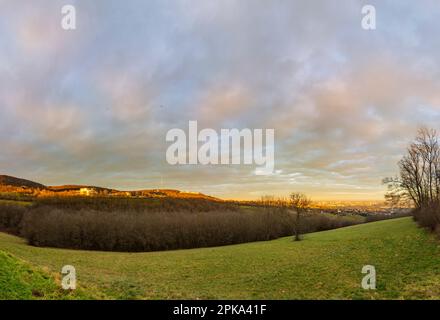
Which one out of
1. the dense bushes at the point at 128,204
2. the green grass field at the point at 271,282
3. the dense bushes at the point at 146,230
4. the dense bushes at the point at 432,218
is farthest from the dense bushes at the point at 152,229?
the green grass field at the point at 271,282

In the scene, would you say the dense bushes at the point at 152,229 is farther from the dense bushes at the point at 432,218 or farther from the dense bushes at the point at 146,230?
the dense bushes at the point at 432,218

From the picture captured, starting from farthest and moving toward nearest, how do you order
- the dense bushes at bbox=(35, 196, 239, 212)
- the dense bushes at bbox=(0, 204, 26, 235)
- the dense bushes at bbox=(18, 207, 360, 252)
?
the dense bushes at bbox=(35, 196, 239, 212) → the dense bushes at bbox=(0, 204, 26, 235) → the dense bushes at bbox=(18, 207, 360, 252)

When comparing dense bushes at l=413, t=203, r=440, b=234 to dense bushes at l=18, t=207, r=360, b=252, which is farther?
dense bushes at l=18, t=207, r=360, b=252

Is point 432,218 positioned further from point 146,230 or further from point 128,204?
point 128,204

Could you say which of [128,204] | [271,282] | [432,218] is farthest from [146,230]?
[271,282]

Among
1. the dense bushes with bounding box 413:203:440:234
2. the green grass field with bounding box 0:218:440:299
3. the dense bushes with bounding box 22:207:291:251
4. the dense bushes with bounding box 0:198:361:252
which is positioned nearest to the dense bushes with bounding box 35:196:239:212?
the dense bushes with bounding box 0:198:361:252

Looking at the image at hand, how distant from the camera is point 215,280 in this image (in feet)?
83.9

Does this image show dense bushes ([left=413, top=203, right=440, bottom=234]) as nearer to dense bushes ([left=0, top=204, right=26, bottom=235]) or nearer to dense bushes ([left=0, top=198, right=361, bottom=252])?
dense bushes ([left=0, top=198, right=361, bottom=252])
